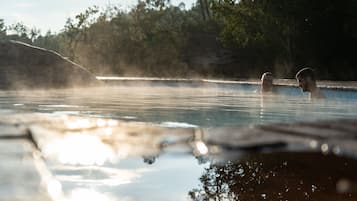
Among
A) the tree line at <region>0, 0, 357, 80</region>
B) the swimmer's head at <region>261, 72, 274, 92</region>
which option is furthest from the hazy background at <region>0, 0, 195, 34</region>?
the swimmer's head at <region>261, 72, 274, 92</region>

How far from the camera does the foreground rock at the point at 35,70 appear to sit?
15.1 meters

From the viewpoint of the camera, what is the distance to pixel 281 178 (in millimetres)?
2467

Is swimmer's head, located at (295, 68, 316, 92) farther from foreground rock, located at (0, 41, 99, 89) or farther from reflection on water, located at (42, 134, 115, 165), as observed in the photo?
foreground rock, located at (0, 41, 99, 89)

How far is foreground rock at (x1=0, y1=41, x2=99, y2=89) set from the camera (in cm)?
1515

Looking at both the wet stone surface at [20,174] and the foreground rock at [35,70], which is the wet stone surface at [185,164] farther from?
the foreground rock at [35,70]

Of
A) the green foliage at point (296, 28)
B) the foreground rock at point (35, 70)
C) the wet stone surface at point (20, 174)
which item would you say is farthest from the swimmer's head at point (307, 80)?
the green foliage at point (296, 28)

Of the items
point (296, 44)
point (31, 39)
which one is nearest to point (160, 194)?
point (296, 44)

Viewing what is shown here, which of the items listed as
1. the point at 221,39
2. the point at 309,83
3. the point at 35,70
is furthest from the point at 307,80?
the point at 221,39

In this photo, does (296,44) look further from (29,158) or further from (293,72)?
(29,158)

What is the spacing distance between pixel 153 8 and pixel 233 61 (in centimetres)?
813

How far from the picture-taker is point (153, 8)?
107 feet

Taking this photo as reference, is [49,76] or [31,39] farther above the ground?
[31,39]

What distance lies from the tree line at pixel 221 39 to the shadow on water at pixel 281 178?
684 inches

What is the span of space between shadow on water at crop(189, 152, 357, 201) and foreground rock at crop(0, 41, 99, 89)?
13189 mm
